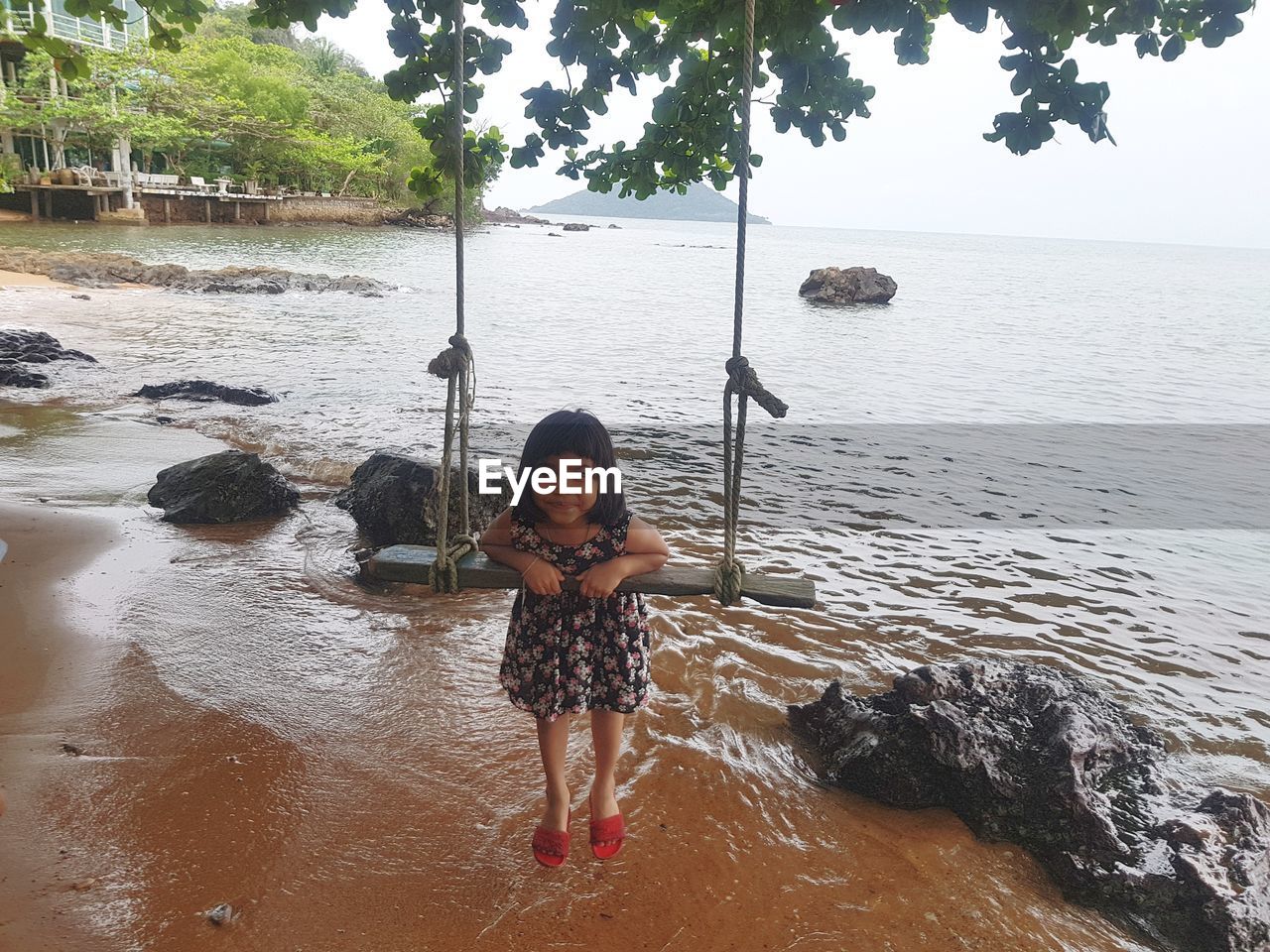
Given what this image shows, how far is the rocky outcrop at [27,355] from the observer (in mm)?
8477

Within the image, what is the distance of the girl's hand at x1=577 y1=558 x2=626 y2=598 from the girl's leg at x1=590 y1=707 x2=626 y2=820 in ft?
1.26

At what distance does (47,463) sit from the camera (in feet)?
18.9

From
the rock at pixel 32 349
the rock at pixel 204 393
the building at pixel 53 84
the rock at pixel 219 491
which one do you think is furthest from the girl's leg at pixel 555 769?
the building at pixel 53 84

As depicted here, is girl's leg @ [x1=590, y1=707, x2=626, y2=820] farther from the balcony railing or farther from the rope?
the balcony railing

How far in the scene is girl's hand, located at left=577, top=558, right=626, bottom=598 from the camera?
207cm

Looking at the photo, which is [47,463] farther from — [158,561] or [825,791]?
[825,791]

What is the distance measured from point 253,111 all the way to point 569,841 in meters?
47.6

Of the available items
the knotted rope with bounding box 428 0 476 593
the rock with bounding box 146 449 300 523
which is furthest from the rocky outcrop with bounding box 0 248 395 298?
the knotted rope with bounding box 428 0 476 593

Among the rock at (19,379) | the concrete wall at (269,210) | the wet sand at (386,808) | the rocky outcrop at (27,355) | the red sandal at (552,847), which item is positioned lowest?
the wet sand at (386,808)

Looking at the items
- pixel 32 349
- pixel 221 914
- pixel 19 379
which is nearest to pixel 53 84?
pixel 32 349

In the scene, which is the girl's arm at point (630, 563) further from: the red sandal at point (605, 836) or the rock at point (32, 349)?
the rock at point (32, 349)

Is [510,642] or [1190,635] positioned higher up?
[510,642]

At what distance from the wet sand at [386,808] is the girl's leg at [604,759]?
224mm

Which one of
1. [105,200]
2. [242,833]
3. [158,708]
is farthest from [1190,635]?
[105,200]
